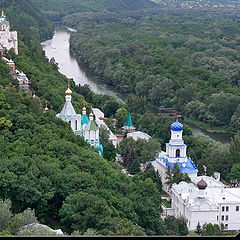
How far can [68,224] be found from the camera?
8.80 m

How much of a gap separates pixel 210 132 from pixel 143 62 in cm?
1515

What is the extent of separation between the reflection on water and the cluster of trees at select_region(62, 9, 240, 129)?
0.73 meters

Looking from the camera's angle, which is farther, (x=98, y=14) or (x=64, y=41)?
(x=98, y=14)

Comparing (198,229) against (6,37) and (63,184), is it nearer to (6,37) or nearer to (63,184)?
(63,184)

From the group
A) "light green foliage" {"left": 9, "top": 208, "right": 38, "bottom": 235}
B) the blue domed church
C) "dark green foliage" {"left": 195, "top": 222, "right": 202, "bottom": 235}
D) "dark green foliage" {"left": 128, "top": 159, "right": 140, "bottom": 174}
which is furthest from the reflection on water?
"light green foliage" {"left": 9, "top": 208, "right": 38, "bottom": 235}

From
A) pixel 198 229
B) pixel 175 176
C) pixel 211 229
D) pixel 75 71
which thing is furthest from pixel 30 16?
pixel 211 229

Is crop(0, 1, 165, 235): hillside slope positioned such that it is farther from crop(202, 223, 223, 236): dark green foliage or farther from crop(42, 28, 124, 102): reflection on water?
crop(42, 28, 124, 102): reflection on water

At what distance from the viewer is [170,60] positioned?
36.5 metres

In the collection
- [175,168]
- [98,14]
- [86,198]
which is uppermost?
[86,198]

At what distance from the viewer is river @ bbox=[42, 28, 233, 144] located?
73.1ft

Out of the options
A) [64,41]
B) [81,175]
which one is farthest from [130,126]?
[64,41]

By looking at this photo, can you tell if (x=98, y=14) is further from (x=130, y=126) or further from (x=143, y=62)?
(x=130, y=126)

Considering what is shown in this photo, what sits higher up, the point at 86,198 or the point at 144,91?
the point at 86,198

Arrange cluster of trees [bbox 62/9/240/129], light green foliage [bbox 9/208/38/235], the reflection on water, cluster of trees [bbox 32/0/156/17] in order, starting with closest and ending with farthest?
light green foliage [bbox 9/208/38/235] < cluster of trees [bbox 62/9/240/129] < the reflection on water < cluster of trees [bbox 32/0/156/17]
